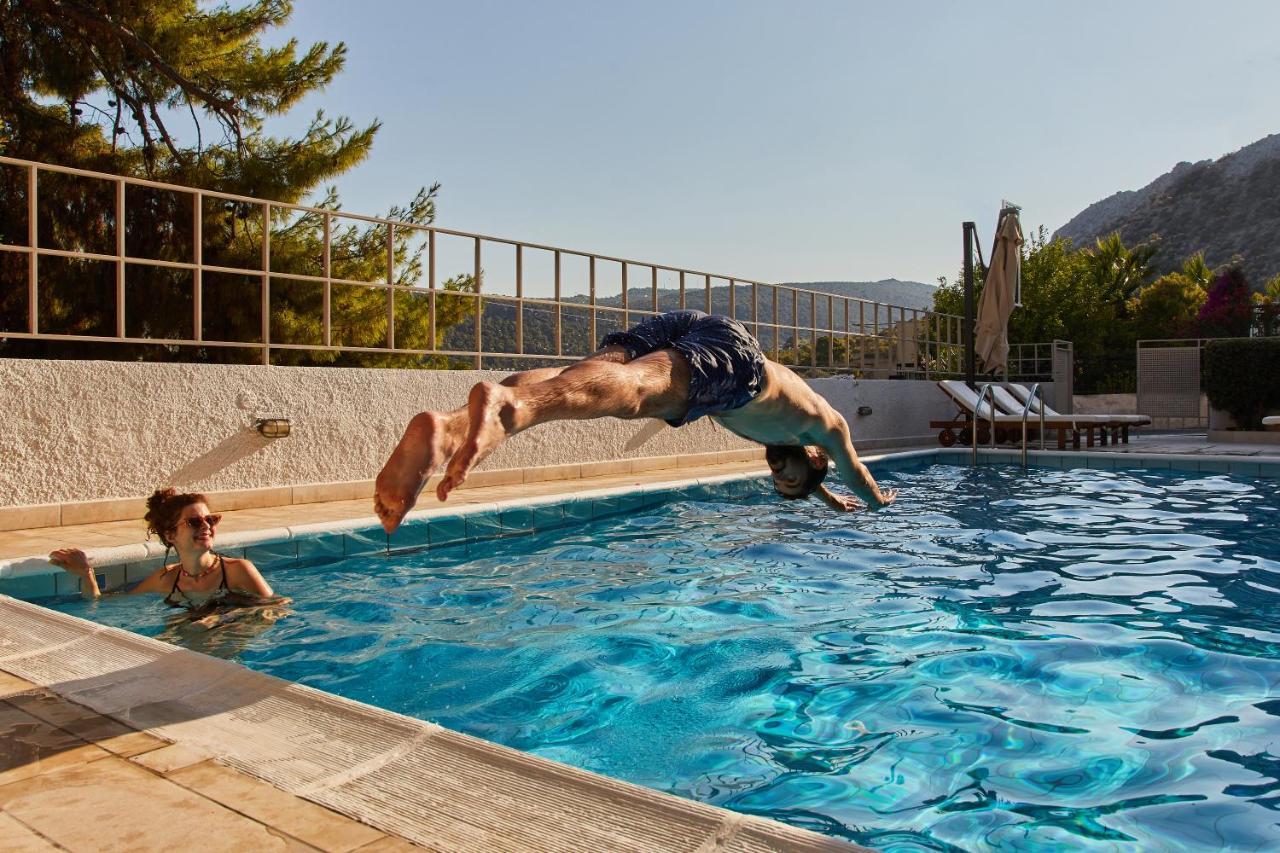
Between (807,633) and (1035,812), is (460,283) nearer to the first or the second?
(807,633)

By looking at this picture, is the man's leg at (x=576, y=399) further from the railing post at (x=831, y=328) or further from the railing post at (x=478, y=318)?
the railing post at (x=831, y=328)

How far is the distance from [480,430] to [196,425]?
5.66 meters

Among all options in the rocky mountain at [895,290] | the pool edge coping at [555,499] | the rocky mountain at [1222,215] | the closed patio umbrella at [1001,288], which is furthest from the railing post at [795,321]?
the rocky mountain at [1222,215]

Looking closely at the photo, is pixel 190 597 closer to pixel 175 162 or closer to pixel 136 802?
pixel 136 802

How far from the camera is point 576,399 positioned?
8.01 ft

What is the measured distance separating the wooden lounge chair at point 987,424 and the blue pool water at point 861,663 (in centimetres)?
568

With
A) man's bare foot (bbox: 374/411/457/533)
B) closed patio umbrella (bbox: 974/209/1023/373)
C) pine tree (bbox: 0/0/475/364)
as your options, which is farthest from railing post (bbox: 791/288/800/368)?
man's bare foot (bbox: 374/411/457/533)

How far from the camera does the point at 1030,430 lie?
14297mm

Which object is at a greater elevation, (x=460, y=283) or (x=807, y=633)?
(x=460, y=283)

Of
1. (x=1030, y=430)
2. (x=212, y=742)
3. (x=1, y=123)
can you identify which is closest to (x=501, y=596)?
(x=212, y=742)

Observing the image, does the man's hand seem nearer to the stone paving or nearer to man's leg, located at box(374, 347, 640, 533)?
man's leg, located at box(374, 347, 640, 533)

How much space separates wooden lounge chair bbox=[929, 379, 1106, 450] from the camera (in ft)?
43.3

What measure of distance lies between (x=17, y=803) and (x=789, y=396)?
2.51 metres

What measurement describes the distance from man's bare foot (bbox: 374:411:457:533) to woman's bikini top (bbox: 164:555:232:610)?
3029 mm
